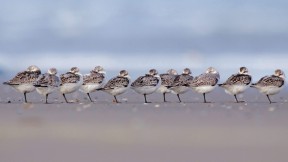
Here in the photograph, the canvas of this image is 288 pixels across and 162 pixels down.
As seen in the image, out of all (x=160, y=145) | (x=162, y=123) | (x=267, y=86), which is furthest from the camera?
(x=267, y=86)

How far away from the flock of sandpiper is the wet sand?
0.57 metres

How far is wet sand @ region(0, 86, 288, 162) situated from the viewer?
9.27 metres

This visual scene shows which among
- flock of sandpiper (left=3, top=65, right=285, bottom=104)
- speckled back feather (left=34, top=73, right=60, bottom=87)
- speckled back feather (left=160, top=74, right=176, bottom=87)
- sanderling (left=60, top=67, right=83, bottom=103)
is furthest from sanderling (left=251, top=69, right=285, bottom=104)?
speckled back feather (left=34, top=73, right=60, bottom=87)

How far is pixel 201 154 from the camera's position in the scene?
935 centimetres

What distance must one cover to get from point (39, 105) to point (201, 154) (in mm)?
6600

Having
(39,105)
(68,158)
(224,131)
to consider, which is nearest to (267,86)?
(39,105)

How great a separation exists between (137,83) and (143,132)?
19.6ft

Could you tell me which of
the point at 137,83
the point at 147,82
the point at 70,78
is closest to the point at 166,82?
the point at 147,82

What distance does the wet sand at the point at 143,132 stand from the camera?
9273 millimetres

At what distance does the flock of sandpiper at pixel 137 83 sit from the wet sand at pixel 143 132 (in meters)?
0.57

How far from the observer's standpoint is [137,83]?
1700 centimetres

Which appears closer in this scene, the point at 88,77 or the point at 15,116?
the point at 15,116

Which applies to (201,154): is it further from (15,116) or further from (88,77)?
(88,77)

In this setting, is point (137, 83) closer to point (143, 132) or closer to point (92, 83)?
point (92, 83)
